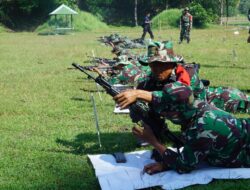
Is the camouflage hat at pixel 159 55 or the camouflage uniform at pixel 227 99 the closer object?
the camouflage hat at pixel 159 55

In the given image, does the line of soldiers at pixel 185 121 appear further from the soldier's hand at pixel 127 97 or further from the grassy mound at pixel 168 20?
the grassy mound at pixel 168 20

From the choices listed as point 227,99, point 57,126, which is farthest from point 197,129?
point 57,126

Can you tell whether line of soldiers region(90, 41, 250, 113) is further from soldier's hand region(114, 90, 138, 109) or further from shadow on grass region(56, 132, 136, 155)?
shadow on grass region(56, 132, 136, 155)

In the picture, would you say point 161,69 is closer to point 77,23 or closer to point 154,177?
point 154,177

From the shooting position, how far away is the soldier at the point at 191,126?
4703 millimetres

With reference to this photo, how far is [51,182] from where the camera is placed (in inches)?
215

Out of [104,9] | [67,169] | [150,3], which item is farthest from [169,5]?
[67,169]

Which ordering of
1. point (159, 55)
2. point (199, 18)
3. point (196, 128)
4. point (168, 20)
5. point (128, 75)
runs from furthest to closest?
point (199, 18), point (168, 20), point (128, 75), point (159, 55), point (196, 128)

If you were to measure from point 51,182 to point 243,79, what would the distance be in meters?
8.60

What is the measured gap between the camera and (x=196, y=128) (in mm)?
4883

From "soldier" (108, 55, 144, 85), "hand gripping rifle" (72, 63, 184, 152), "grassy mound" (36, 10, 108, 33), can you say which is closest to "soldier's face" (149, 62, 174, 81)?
"hand gripping rifle" (72, 63, 184, 152)

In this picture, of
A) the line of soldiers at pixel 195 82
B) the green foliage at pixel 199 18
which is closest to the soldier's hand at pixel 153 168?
the line of soldiers at pixel 195 82

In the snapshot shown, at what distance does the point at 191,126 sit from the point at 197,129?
91 millimetres

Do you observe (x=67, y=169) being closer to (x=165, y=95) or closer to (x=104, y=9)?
(x=165, y=95)
